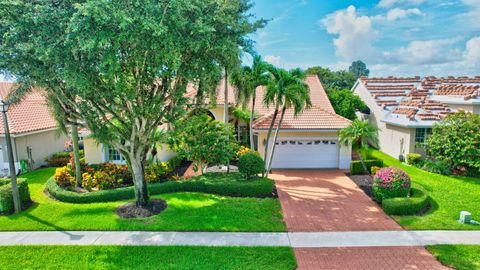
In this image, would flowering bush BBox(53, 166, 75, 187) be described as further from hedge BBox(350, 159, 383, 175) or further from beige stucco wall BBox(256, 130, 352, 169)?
hedge BBox(350, 159, 383, 175)

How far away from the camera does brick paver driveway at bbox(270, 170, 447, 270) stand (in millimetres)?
8109

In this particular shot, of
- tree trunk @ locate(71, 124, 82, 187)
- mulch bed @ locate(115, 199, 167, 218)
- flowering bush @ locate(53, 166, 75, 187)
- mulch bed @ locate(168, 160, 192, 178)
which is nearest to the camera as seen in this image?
mulch bed @ locate(115, 199, 167, 218)

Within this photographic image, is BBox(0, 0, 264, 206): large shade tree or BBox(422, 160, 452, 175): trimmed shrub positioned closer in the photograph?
BBox(0, 0, 264, 206): large shade tree

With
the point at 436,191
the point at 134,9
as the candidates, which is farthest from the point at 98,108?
the point at 436,191

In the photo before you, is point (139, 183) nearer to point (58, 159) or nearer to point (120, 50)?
point (120, 50)

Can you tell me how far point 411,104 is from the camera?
71.9 ft

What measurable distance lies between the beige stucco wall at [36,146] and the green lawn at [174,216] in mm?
7376

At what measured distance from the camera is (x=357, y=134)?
16297 millimetres

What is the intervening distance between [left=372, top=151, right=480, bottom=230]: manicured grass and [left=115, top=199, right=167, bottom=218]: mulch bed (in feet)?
30.8

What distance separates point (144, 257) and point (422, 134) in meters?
19.2

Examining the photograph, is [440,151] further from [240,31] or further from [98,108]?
[98,108]

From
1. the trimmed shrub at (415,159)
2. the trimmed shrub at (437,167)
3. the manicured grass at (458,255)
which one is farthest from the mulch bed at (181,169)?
the trimmed shrub at (437,167)

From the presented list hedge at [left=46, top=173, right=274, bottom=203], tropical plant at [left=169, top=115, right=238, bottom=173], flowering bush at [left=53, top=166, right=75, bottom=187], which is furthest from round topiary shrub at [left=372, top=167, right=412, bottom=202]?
flowering bush at [left=53, top=166, right=75, bottom=187]

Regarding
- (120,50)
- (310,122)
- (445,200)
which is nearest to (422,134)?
(310,122)
